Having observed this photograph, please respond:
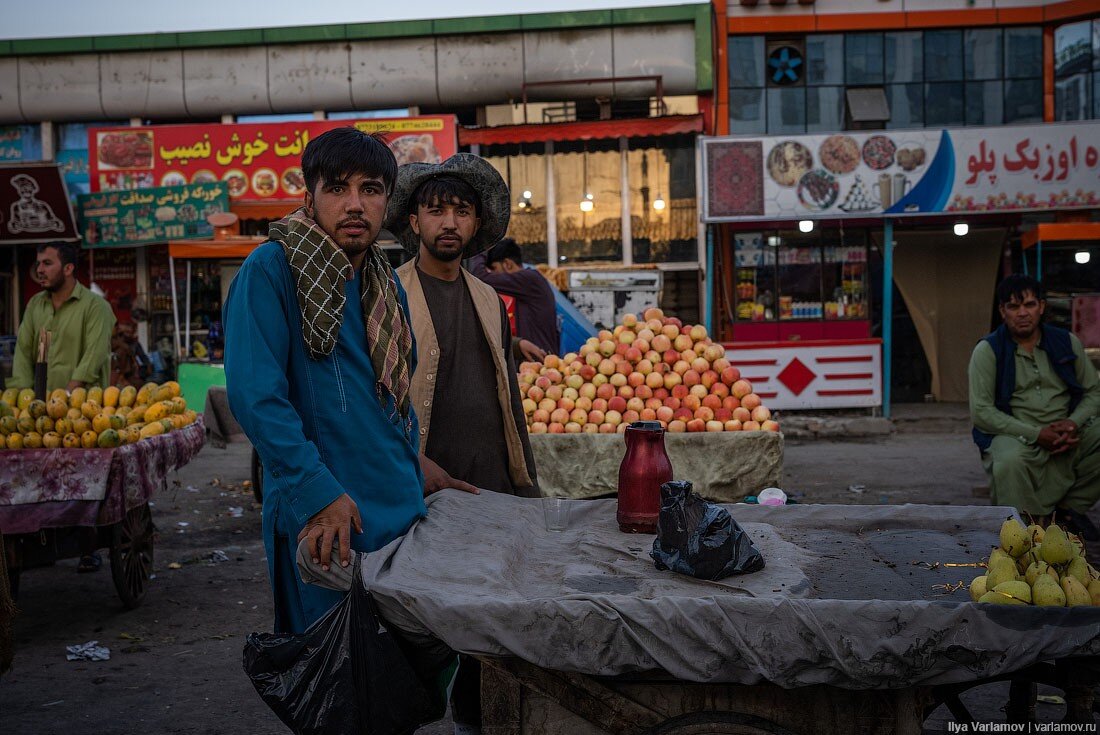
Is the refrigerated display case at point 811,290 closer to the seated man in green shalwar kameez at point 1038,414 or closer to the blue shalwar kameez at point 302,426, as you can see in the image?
the seated man in green shalwar kameez at point 1038,414

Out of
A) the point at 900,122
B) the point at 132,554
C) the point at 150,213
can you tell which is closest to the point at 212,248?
the point at 150,213

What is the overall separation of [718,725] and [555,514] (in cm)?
109

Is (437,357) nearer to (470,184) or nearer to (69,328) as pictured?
(470,184)

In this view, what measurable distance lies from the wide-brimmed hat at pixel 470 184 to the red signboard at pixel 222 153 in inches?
499

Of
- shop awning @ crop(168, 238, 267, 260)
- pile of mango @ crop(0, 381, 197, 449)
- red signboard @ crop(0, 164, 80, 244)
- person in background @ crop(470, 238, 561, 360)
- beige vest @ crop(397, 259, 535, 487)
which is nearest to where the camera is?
beige vest @ crop(397, 259, 535, 487)

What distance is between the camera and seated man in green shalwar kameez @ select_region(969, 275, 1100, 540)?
226 inches

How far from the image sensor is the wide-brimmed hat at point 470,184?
3.40 meters

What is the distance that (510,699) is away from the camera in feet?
6.86

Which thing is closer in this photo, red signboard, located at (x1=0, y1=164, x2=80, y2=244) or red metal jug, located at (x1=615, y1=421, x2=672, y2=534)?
red metal jug, located at (x1=615, y1=421, x2=672, y2=534)

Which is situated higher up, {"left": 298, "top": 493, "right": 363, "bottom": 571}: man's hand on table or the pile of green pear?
{"left": 298, "top": 493, "right": 363, "bottom": 571}: man's hand on table

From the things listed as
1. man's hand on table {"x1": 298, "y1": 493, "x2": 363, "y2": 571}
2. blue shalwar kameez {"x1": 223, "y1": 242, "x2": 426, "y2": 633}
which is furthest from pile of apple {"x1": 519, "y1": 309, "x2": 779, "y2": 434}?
man's hand on table {"x1": 298, "y1": 493, "x2": 363, "y2": 571}

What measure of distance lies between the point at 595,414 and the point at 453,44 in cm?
1223

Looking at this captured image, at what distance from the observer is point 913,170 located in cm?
1342

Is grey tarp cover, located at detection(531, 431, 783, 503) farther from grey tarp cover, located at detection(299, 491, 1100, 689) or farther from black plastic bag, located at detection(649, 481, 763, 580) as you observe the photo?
grey tarp cover, located at detection(299, 491, 1100, 689)
